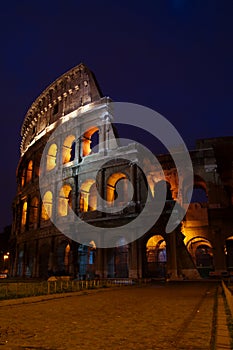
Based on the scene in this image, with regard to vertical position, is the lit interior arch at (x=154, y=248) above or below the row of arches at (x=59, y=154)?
below

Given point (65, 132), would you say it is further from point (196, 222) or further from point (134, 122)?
point (196, 222)

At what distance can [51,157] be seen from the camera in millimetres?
33406

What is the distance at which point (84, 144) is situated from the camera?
2995 cm

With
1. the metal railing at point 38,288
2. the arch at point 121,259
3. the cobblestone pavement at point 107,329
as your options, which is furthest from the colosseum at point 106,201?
the cobblestone pavement at point 107,329

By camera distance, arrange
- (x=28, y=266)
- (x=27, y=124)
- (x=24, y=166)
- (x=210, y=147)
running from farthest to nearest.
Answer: (x=27, y=124)
(x=24, y=166)
(x=28, y=266)
(x=210, y=147)

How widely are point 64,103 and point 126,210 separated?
15162 mm

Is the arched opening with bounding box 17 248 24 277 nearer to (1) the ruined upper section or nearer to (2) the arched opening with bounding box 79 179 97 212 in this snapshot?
(2) the arched opening with bounding box 79 179 97 212

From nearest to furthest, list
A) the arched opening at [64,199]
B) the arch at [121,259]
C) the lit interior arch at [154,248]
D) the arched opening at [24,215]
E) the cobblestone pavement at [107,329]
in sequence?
the cobblestone pavement at [107,329] → the arch at [121,259] → the lit interior arch at [154,248] → the arched opening at [64,199] → the arched opening at [24,215]

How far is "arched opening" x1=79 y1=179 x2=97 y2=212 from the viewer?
28.2 m

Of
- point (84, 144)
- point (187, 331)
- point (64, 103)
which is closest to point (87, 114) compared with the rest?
point (84, 144)

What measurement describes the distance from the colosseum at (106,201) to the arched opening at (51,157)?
0.10 meters

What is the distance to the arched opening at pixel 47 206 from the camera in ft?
103

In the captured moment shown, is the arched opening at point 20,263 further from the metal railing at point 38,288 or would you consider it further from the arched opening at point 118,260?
the metal railing at point 38,288

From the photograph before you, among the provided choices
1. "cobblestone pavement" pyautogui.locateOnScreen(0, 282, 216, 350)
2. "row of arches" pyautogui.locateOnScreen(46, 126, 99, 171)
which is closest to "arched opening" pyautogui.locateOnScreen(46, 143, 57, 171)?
"row of arches" pyautogui.locateOnScreen(46, 126, 99, 171)
